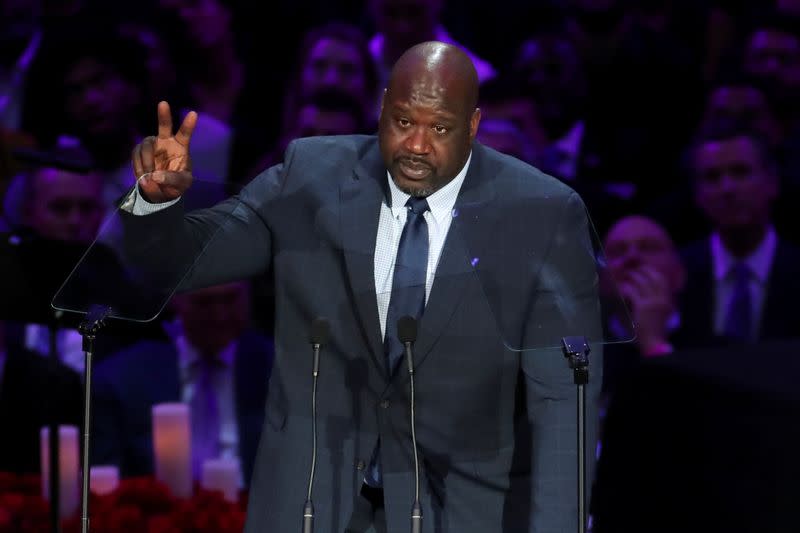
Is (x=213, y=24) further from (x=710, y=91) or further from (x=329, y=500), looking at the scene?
(x=329, y=500)

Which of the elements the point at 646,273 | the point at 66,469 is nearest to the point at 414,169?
the point at 66,469

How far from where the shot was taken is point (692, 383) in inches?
43.5

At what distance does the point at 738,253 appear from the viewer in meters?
5.15

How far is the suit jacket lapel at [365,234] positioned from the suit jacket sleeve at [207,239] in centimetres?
14

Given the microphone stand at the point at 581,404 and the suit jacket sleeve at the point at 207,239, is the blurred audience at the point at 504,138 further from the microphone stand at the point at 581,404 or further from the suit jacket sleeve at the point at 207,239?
the microphone stand at the point at 581,404

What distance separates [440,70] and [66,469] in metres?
1.74

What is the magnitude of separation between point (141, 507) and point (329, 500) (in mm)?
932

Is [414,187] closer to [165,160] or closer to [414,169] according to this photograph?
[414,169]

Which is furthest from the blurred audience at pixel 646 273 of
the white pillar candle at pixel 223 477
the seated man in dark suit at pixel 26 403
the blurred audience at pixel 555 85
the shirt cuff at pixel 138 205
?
the shirt cuff at pixel 138 205

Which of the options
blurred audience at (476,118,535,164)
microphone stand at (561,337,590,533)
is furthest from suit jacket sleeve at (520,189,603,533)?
blurred audience at (476,118,535,164)

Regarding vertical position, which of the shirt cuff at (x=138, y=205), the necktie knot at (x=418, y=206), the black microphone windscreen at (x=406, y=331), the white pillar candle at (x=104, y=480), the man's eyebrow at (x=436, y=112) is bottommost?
the white pillar candle at (x=104, y=480)

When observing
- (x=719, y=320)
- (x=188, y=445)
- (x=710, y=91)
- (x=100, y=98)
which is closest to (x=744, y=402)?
(x=188, y=445)

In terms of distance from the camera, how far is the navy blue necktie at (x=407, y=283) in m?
2.36

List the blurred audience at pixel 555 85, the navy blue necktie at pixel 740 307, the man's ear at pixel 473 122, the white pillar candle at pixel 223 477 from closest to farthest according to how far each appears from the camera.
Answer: the man's ear at pixel 473 122
the white pillar candle at pixel 223 477
the navy blue necktie at pixel 740 307
the blurred audience at pixel 555 85
